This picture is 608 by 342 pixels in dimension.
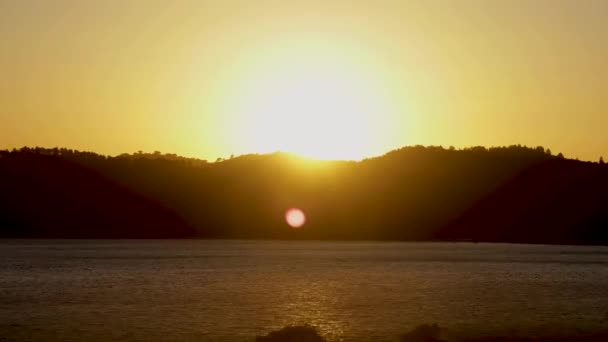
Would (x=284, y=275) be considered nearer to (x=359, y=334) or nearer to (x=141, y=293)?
(x=141, y=293)

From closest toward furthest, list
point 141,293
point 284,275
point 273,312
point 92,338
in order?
point 92,338, point 273,312, point 141,293, point 284,275

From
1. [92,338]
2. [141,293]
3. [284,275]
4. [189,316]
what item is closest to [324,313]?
[189,316]

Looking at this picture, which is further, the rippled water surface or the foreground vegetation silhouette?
the rippled water surface

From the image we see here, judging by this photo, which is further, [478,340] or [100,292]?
[100,292]

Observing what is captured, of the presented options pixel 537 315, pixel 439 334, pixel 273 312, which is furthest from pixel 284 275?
pixel 439 334

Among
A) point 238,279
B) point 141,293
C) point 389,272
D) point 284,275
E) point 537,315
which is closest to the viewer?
point 537,315

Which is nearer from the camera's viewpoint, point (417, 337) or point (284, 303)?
point (417, 337)

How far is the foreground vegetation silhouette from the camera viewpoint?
46844 millimetres

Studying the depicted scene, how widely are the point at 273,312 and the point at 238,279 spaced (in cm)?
4910

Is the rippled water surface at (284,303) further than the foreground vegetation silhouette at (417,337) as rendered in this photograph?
Yes

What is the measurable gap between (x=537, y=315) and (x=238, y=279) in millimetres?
61083

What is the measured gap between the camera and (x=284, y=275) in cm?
13788

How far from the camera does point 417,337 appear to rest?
49.5 metres

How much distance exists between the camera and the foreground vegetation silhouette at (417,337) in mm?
46844
